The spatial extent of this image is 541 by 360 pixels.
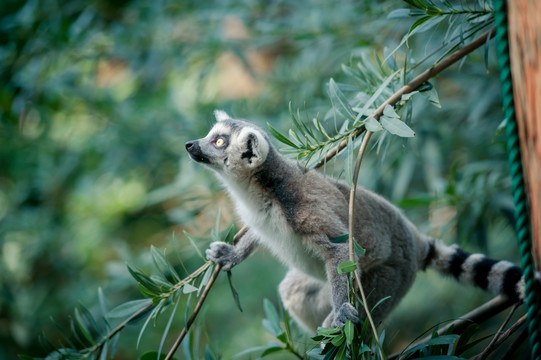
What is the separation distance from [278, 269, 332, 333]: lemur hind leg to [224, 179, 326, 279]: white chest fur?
0.19 meters

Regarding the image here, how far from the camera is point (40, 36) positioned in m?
4.58

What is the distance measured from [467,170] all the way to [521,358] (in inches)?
53.2

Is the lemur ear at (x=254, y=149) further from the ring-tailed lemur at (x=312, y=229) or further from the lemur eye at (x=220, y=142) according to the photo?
the lemur eye at (x=220, y=142)

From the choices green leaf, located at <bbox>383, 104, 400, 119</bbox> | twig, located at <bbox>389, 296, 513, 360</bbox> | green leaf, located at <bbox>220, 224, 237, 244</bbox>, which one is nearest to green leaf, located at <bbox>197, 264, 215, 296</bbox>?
green leaf, located at <bbox>220, 224, 237, 244</bbox>

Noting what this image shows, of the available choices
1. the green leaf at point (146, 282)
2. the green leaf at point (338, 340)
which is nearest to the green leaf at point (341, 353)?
the green leaf at point (338, 340)

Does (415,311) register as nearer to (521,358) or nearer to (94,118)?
(521,358)

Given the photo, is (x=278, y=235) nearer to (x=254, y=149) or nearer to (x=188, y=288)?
(x=254, y=149)

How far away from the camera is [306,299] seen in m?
2.50

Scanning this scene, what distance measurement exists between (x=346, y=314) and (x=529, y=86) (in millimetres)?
893

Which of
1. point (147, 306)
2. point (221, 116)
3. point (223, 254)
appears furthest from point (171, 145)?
point (147, 306)

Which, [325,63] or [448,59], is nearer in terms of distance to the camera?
[448,59]

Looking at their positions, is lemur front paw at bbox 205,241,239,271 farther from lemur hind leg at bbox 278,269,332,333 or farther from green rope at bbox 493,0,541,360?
green rope at bbox 493,0,541,360

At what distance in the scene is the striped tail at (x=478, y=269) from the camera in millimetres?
2102

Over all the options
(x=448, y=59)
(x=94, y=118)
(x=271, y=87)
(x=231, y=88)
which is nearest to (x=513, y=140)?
(x=448, y=59)
